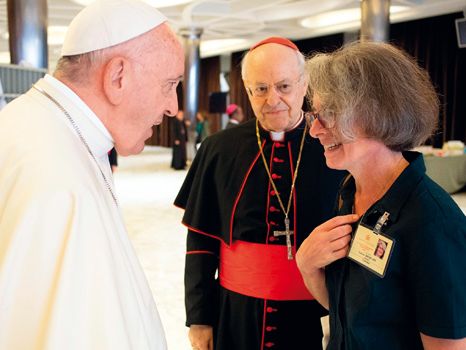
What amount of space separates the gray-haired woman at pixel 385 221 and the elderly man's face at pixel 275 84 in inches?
17.2

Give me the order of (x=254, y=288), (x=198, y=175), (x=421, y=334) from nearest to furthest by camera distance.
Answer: (x=421, y=334)
(x=254, y=288)
(x=198, y=175)

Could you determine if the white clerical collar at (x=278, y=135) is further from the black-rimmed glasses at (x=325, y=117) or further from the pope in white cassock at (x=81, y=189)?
the pope in white cassock at (x=81, y=189)

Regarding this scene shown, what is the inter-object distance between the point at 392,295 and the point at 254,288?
716mm

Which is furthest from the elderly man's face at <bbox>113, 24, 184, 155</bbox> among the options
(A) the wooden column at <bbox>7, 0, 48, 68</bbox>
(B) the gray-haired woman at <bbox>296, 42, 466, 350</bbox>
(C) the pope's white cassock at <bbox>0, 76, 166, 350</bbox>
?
(A) the wooden column at <bbox>7, 0, 48, 68</bbox>

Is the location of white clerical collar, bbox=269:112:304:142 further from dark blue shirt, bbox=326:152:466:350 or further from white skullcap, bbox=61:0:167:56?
white skullcap, bbox=61:0:167:56

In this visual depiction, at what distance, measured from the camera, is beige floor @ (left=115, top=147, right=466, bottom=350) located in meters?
3.88

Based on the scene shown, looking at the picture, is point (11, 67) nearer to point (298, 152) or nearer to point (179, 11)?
point (298, 152)

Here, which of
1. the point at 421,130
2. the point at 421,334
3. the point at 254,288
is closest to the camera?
the point at 421,334

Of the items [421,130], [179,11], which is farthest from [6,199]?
[179,11]

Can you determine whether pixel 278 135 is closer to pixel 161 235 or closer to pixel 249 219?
pixel 249 219

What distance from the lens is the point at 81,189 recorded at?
93 centimetres

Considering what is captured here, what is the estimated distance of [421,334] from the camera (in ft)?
3.61

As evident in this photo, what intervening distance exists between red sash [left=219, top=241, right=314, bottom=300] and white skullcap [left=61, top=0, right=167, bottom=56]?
915 millimetres

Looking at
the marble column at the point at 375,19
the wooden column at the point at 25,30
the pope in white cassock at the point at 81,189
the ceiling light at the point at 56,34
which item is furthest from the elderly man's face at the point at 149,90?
the ceiling light at the point at 56,34
